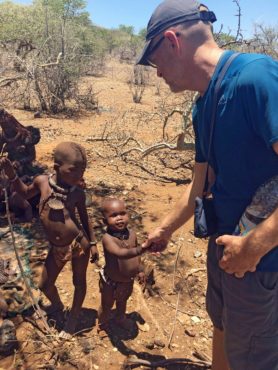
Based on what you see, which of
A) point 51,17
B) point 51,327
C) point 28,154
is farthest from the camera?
point 51,17

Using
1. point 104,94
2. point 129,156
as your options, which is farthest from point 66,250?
point 104,94

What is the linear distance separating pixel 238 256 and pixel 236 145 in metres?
0.46

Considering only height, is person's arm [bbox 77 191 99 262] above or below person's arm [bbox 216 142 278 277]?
below

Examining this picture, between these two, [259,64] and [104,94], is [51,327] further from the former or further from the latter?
[104,94]

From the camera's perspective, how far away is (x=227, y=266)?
1701 millimetres

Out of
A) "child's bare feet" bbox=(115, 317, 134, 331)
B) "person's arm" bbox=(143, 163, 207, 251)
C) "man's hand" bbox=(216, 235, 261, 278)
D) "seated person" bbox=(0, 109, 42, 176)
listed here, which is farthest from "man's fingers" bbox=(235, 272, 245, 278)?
"seated person" bbox=(0, 109, 42, 176)

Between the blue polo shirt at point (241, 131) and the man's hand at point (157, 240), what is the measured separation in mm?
529

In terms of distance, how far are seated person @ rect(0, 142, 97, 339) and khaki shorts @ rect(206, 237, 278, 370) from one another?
1.09 m

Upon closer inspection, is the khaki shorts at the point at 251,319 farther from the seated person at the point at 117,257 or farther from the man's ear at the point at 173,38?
the man's ear at the point at 173,38

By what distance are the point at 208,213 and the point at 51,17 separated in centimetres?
1589

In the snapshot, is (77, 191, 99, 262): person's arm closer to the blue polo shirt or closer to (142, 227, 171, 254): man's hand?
(142, 227, 171, 254): man's hand

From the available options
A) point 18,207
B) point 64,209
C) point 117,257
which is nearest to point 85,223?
point 64,209

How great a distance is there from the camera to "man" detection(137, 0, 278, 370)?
4.97ft

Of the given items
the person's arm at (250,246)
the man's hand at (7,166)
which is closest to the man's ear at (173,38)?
the person's arm at (250,246)
